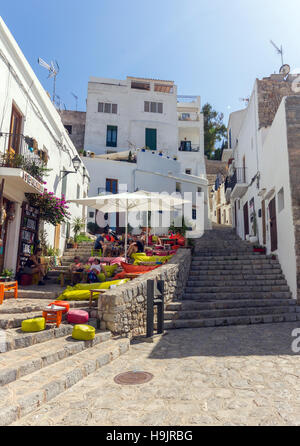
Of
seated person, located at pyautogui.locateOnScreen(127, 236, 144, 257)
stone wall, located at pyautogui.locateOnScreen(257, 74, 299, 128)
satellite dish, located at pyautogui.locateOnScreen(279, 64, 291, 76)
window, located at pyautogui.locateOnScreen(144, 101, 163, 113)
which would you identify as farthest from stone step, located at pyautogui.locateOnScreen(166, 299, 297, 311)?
window, located at pyautogui.locateOnScreen(144, 101, 163, 113)

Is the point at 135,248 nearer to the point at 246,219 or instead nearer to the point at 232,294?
the point at 232,294

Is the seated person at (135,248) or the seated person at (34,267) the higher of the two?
the seated person at (135,248)

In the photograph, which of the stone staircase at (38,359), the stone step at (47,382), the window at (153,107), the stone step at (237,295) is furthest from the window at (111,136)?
the stone step at (47,382)

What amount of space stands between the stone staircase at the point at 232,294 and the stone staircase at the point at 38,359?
2.57 metres

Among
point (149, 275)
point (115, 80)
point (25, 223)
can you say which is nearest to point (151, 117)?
point (115, 80)

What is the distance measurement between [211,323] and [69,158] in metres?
10.2

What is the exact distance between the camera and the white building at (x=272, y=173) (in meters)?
9.03

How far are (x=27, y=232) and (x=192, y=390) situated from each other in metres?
7.68

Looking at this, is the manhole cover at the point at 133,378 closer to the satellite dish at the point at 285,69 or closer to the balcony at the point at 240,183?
the balcony at the point at 240,183

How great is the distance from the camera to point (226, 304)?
8039 millimetres

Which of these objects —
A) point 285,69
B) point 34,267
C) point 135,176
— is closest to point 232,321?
point 34,267

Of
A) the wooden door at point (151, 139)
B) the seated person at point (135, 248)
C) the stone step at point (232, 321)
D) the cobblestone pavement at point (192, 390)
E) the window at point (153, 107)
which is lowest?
the cobblestone pavement at point (192, 390)

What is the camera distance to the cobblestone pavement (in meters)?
2.93

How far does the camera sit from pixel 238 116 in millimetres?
23891
